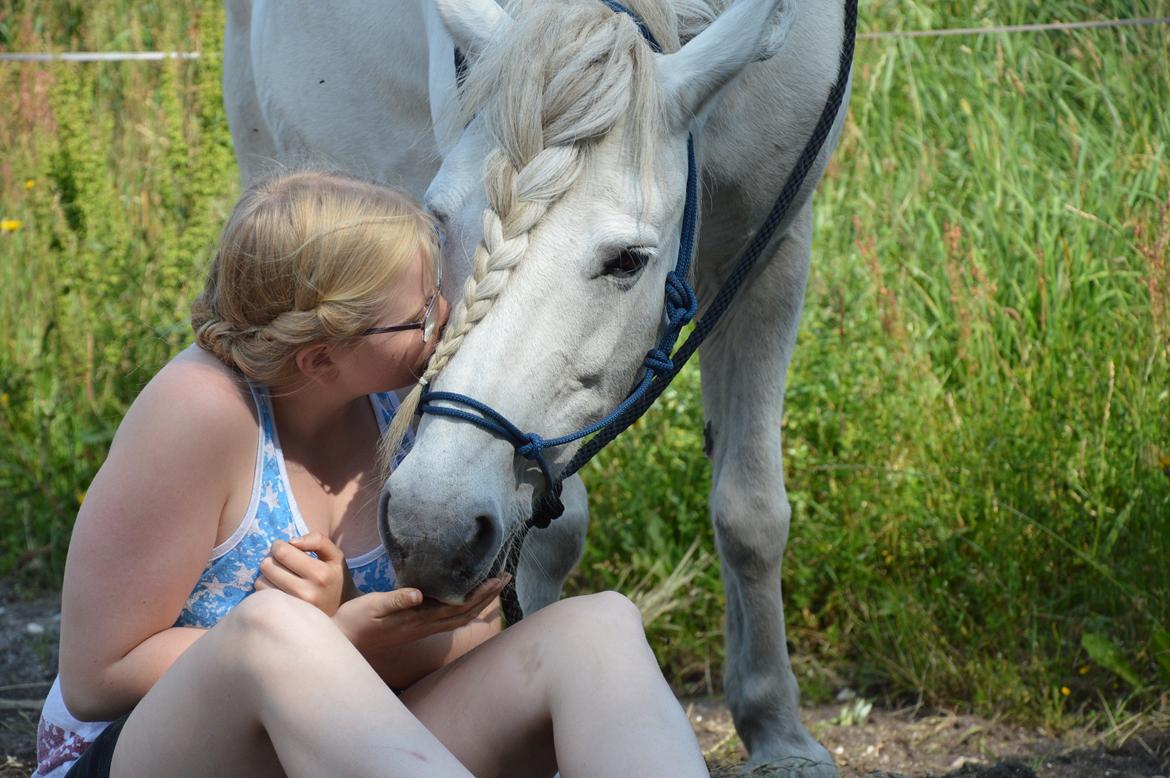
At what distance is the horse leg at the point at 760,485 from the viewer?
101 inches

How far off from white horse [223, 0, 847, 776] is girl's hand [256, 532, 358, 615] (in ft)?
0.54

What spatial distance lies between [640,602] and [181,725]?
5.79 feet

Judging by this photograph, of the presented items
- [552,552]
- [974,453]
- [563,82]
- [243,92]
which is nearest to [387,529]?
[563,82]

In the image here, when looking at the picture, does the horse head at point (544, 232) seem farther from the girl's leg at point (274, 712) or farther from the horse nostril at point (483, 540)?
the girl's leg at point (274, 712)

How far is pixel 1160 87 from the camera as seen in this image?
15.0 feet

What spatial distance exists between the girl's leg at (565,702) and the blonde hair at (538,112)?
330mm

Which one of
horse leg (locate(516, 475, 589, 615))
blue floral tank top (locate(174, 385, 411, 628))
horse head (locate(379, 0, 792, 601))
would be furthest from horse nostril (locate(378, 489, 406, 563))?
horse leg (locate(516, 475, 589, 615))

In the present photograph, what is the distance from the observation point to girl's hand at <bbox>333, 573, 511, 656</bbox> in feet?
5.23

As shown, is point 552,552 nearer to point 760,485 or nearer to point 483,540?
point 760,485

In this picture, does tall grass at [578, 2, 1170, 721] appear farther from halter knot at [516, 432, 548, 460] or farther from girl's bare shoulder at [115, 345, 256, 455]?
girl's bare shoulder at [115, 345, 256, 455]

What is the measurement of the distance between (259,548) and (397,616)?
248 millimetres

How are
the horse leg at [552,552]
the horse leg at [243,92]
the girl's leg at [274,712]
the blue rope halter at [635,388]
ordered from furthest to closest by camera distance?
the horse leg at [243,92] < the horse leg at [552,552] < the blue rope halter at [635,388] < the girl's leg at [274,712]

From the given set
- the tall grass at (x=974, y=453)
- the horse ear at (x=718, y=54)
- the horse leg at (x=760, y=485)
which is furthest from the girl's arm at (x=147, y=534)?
the tall grass at (x=974, y=453)

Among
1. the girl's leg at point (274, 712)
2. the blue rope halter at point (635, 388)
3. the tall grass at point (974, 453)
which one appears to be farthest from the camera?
the tall grass at point (974, 453)
